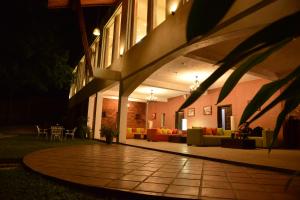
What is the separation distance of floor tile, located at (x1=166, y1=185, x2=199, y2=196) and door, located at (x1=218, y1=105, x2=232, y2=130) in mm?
9162

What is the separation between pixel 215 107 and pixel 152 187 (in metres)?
9.64

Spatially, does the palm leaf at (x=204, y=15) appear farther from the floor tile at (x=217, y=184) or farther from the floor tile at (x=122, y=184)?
the floor tile at (x=217, y=184)

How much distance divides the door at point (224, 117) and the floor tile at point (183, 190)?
9.16 metres

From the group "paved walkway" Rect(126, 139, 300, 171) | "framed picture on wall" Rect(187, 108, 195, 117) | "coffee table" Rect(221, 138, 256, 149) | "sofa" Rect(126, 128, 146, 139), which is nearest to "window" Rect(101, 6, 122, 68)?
"sofa" Rect(126, 128, 146, 139)

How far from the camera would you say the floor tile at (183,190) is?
2.25 metres

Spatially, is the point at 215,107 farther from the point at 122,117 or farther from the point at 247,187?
the point at 247,187

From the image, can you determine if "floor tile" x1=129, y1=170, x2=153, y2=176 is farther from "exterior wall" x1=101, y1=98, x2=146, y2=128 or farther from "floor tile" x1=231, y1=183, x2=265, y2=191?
"exterior wall" x1=101, y1=98, x2=146, y2=128

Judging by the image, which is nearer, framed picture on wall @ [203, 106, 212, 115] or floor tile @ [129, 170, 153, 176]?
floor tile @ [129, 170, 153, 176]

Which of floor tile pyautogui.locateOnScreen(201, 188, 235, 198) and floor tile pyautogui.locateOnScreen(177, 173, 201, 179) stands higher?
floor tile pyautogui.locateOnScreen(177, 173, 201, 179)

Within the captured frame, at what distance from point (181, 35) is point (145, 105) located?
11099 mm

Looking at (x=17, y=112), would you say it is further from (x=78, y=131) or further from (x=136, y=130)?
(x=136, y=130)

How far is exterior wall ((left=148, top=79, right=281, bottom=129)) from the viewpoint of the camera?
906 cm

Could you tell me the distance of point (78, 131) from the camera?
1240 centimetres

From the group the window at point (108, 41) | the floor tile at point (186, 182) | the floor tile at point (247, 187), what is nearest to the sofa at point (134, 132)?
the window at point (108, 41)
